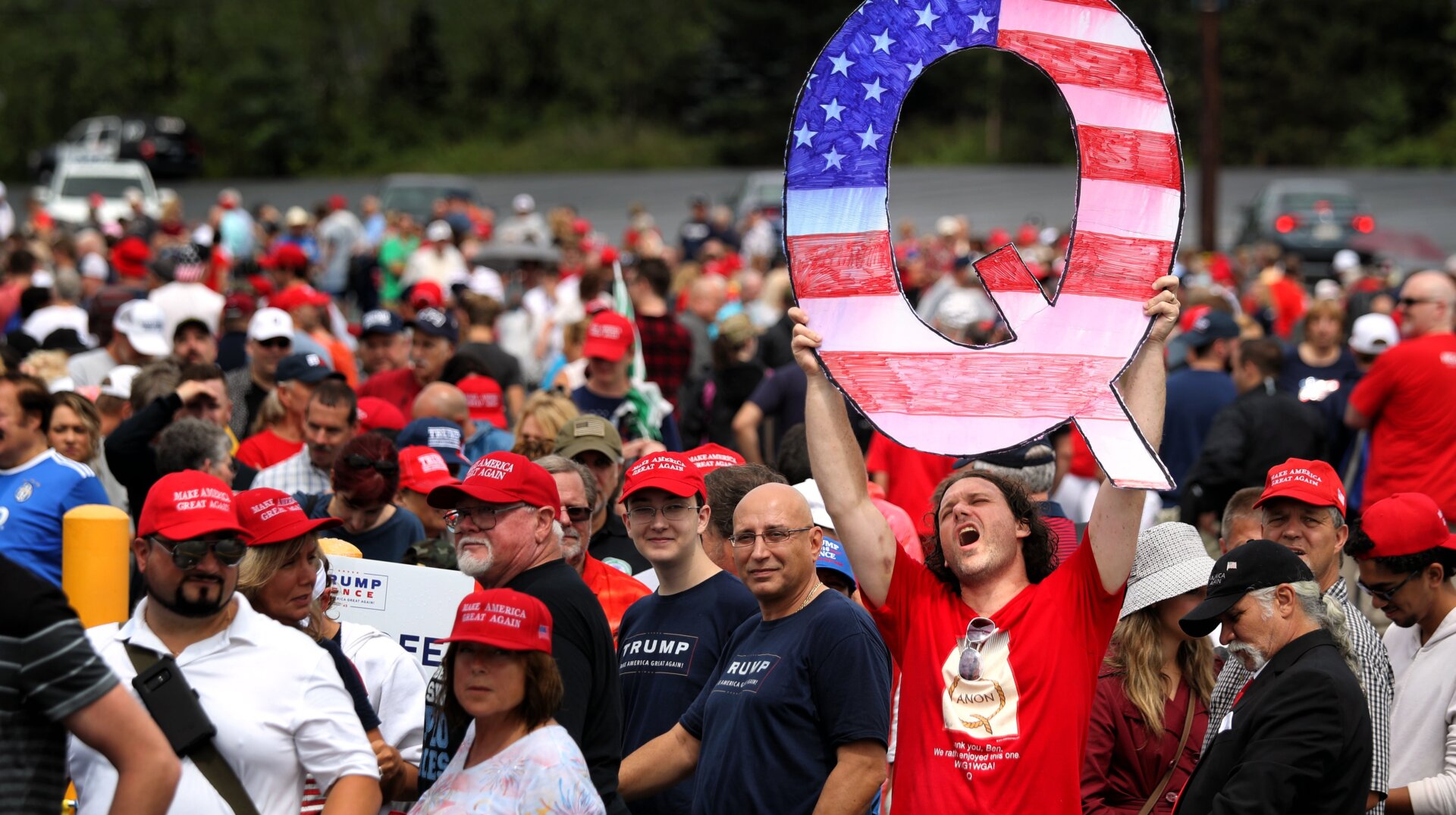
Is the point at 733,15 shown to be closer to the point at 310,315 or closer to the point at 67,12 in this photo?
the point at 67,12

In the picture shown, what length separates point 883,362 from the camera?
14.2 feet

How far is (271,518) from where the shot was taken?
4191 millimetres

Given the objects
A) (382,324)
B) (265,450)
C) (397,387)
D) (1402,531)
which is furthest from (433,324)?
(1402,531)

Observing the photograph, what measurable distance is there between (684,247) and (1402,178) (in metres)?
20.8

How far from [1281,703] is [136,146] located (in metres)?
39.8

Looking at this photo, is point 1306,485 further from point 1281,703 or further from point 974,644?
point 974,644

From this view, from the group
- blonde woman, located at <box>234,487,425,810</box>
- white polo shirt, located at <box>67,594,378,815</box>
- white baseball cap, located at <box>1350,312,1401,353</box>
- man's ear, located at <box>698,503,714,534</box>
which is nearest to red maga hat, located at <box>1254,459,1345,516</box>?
man's ear, located at <box>698,503,714,534</box>

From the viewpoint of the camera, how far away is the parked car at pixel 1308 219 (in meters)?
24.7

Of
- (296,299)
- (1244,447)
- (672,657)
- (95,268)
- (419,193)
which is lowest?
(419,193)

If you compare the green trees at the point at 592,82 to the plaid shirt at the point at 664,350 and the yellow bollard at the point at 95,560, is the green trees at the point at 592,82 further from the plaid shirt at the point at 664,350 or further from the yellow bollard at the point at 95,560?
the yellow bollard at the point at 95,560

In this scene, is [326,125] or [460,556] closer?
[460,556]

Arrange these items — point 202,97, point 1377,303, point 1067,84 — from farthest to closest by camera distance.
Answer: point 202,97
point 1377,303
point 1067,84

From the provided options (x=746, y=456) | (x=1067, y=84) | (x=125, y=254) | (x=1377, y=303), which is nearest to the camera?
(x=1067, y=84)

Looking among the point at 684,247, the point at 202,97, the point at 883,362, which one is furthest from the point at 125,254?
the point at 202,97
